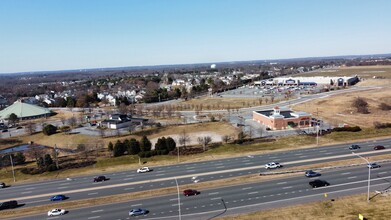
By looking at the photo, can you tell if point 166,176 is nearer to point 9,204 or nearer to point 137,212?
Answer: point 137,212

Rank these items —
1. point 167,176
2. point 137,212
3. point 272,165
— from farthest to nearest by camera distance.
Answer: point 272,165 < point 167,176 < point 137,212

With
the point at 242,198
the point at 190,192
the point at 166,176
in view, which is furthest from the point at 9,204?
the point at 242,198

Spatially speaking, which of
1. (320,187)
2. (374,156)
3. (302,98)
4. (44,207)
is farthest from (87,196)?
(302,98)

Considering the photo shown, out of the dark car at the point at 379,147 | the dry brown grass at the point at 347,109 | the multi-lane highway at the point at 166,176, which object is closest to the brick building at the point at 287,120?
the dry brown grass at the point at 347,109

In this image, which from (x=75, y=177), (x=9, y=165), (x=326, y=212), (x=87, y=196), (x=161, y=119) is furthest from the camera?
(x=161, y=119)

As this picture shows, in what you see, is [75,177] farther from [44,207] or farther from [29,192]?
[44,207]

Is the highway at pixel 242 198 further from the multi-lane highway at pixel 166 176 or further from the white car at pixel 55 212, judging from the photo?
the multi-lane highway at pixel 166 176
